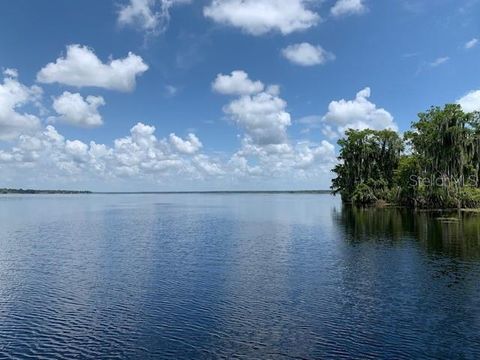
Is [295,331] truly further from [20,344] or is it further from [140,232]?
[140,232]

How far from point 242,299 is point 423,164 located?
65.7 metres

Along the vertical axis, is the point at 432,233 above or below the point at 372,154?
below

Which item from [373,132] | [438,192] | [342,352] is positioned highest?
[373,132]

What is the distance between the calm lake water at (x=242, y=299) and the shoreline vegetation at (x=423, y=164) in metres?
32.2

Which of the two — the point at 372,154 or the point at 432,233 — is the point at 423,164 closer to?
the point at 372,154

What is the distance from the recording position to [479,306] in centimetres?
2062

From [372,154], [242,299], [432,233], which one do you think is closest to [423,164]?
[372,154]

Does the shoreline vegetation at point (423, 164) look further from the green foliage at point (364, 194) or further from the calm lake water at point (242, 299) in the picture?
the calm lake water at point (242, 299)

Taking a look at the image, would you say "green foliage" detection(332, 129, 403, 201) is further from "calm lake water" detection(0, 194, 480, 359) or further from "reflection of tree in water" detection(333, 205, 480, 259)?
"calm lake water" detection(0, 194, 480, 359)

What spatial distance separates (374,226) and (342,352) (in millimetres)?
43505

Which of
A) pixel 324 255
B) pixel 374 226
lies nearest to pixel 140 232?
pixel 324 255

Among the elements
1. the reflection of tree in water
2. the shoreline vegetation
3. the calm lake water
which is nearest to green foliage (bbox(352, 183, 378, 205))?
Result: the shoreline vegetation

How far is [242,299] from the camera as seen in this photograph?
73.6 ft

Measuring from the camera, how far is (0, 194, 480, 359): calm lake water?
53.4ft
